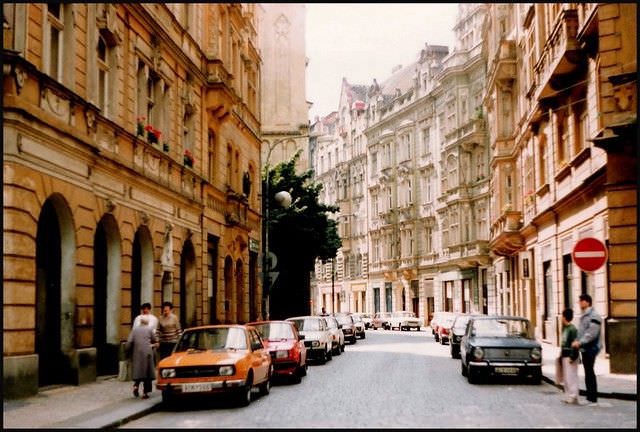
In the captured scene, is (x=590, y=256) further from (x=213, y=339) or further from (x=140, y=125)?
(x=140, y=125)

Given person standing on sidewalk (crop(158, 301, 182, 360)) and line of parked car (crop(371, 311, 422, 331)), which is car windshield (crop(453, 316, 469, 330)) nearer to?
person standing on sidewalk (crop(158, 301, 182, 360))

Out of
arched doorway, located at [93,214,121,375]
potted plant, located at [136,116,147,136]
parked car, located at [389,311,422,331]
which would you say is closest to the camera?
arched doorway, located at [93,214,121,375]

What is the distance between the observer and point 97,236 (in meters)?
21.1

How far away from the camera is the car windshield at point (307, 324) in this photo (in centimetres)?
→ 2761

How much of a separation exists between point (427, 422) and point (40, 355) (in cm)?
887

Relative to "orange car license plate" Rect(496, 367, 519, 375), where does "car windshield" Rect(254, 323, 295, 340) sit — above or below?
above

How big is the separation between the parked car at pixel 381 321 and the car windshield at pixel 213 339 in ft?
162

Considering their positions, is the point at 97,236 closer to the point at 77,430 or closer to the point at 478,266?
the point at 77,430

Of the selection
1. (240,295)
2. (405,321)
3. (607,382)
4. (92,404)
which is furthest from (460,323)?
(405,321)

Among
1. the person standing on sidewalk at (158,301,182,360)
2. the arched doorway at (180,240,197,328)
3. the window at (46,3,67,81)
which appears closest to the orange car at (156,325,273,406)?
the person standing on sidewalk at (158,301,182,360)

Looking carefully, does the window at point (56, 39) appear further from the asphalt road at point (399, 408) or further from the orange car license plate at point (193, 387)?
the asphalt road at point (399, 408)

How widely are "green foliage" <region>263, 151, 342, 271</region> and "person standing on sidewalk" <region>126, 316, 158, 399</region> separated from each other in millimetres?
29200

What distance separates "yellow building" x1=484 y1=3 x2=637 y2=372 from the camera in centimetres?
2059

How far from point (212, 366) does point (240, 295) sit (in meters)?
22.7
